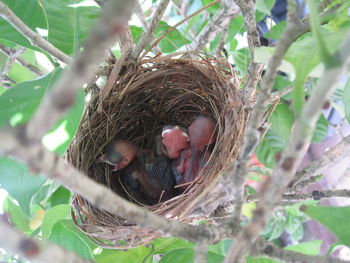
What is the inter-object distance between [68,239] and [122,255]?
18cm

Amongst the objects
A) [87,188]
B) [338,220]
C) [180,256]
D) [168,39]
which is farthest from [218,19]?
[87,188]

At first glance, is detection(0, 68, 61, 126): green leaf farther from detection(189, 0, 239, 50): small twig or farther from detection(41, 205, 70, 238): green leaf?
detection(189, 0, 239, 50): small twig

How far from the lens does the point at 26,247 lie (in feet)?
1.06

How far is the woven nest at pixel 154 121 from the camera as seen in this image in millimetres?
923

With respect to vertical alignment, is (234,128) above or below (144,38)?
below

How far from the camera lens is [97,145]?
1213mm

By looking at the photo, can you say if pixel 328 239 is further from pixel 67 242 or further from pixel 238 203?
pixel 238 203

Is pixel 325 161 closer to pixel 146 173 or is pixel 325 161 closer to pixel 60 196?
pixel 146 173

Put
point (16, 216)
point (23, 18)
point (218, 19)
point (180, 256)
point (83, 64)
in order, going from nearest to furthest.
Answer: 1. point (83, 64)
2. point (180, 256)
3. point (23, 18)
4. point (218, 19)
5. point (16, 216)

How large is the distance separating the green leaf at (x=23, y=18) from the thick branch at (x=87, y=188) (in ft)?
2.08

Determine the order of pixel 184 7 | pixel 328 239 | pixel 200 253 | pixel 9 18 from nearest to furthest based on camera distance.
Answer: pixel 200 253
pixel 9 18
pixel 184 7
pixel 328 239

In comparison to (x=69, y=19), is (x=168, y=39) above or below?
below

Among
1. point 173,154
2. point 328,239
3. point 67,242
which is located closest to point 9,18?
point 67,242

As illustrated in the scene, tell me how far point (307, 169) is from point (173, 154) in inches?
18.1
